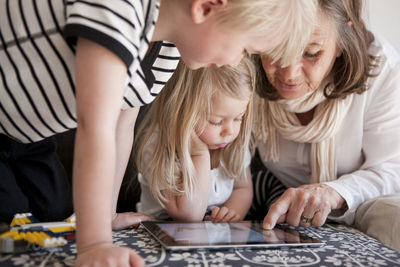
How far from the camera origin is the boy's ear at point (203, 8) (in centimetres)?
72

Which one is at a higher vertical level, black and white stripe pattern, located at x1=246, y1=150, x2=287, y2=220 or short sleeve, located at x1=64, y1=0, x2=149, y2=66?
short sleeve, located at x1=64, y1=0, x2=149, y2=66

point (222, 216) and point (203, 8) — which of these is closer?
point (203, 8)

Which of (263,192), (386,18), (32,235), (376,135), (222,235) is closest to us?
(32,235)

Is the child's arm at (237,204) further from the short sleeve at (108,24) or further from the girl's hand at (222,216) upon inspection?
the short sleeve at (108,24)

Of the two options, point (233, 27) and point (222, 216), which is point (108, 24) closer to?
point (233, 27)

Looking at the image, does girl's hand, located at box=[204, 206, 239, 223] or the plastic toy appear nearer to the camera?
the plastic toy

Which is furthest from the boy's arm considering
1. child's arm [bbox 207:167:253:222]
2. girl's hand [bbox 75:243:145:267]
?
girl's hand [bbox 75:243:145:267]

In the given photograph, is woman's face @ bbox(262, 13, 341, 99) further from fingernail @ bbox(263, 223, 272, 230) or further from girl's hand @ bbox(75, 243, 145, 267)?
girl's hand @ bbox(75, 243, 145, 267)

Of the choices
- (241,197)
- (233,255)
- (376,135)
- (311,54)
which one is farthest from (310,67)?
(233,255)

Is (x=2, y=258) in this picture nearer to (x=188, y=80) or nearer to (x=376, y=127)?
(x=188, y=80)

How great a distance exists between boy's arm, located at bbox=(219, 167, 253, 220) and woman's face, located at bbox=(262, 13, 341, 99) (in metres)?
0.26

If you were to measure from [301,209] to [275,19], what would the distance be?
0.43 meters

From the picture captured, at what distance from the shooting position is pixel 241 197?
4.08 ft

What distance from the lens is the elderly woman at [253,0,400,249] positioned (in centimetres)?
108
